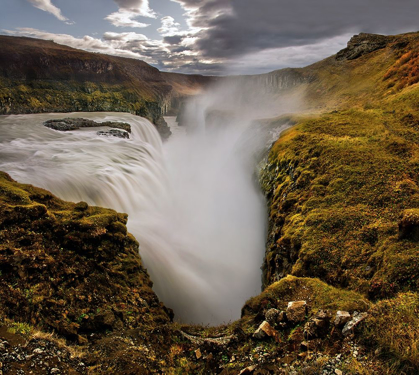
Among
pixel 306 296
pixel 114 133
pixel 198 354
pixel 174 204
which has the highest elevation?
pixel 114 133

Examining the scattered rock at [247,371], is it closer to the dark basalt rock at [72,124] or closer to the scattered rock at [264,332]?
the scattered rock at [264,332]

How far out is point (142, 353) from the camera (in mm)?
6500

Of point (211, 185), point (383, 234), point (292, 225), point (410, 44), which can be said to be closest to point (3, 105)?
point (211, 185)

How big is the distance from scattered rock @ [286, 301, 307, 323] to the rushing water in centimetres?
809

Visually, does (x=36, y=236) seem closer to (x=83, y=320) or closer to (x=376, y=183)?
(x=83, y=320)

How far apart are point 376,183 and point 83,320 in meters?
15.6

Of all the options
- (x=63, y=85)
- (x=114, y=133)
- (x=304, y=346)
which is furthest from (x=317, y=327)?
(x=63, y=85)

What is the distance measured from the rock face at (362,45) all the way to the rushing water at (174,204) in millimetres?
54965

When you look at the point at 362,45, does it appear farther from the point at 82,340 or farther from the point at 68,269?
the point at 82,340

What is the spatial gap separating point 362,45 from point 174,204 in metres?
79.4

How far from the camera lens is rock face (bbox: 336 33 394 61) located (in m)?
66.2

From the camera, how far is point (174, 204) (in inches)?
1131

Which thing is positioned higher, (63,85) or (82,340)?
(63,85)

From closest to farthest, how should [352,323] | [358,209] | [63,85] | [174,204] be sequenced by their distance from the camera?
1. [352,323]
2. [358,209]
3. [174,204]
4. [63,85]
